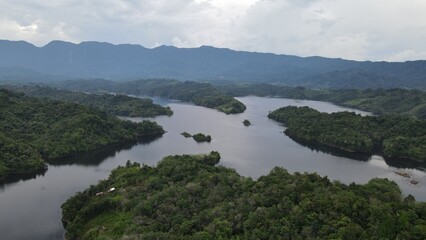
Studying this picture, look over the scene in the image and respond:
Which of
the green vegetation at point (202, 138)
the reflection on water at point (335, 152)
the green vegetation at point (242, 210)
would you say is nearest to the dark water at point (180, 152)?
the reflection on water at point (335, 152)

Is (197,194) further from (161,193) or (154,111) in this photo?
(154,111)

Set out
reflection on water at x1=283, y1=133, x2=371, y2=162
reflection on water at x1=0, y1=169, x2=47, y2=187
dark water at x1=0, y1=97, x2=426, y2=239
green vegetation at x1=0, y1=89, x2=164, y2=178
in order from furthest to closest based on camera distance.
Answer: reflection on water at x1=283, y1=133, x2=371, y2=162 → green vegetation at x1=0, y1=89, x2=164, y2=178 → reflection on water at x1=0, y1=169, x2=47, y2=187 → dark water at x1=0, y1=97, x2=426, y2=239

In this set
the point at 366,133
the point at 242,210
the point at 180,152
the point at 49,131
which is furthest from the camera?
the point at 366,133

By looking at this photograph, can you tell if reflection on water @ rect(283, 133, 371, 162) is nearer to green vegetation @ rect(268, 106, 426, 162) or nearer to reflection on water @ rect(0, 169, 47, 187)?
green vegetation @ rect(268, 106, 426, 162)

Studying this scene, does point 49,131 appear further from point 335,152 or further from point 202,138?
point 335,152

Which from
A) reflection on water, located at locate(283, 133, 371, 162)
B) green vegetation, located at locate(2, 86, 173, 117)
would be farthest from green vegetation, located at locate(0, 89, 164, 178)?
reflection on water, located at locate(283, 133, 371, 162)

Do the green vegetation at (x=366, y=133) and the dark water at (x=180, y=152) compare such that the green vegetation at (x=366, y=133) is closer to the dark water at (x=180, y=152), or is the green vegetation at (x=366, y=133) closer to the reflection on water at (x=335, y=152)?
the reflection on water at (x=335, y=152)

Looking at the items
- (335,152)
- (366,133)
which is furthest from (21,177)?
(366,133)
